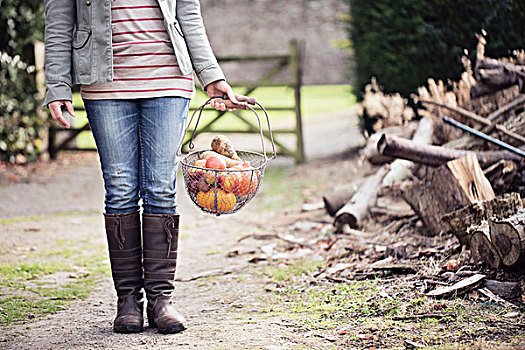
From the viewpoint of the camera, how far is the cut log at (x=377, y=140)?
5.04m

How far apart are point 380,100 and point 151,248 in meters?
3.89

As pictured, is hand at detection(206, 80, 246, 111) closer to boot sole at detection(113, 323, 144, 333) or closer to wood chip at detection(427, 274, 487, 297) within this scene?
boot sole at detection(113, 323, 144, 333)

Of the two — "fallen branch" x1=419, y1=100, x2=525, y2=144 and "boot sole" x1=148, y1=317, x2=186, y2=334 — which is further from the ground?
"fallen branch" x1=419, y1=100, x2=525, y2=144

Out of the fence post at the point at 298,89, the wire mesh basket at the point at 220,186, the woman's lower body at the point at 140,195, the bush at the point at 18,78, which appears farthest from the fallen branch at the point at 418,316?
the bush at the point at 18,78

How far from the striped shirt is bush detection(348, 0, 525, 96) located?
327 cm

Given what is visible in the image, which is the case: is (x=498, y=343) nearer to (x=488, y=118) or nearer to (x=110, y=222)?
(x=110, y=222)

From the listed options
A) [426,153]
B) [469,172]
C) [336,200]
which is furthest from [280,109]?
[469,172]

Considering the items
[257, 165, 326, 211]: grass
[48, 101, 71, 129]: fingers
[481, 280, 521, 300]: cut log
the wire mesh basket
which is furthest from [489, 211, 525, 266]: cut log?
[257, 165, 326, 211]: grass

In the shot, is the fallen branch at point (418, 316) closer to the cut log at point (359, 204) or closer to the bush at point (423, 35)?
the cut log at point (359, 204)

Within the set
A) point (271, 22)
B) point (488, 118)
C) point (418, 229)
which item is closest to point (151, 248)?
point (418, 229)

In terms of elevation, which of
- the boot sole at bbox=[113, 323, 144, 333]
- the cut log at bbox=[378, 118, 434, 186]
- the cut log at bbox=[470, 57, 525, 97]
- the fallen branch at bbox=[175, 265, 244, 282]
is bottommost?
the fallen branch at bbox=[175, 265, 244, 282]

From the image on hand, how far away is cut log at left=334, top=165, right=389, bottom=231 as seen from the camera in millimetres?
4723

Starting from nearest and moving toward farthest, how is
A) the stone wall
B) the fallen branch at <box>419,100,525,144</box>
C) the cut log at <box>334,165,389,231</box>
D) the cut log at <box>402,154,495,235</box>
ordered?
the cut log at <box>402,154,495,235</box>, the fallen branch at <box>419,100,525,144</box>, the cut log at <box>334,165,389,231</box>, the stone wall

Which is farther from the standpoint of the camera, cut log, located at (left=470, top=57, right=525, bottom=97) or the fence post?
Answer: the fence post
